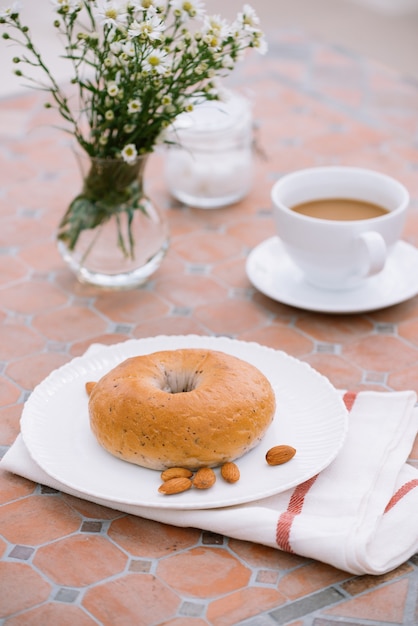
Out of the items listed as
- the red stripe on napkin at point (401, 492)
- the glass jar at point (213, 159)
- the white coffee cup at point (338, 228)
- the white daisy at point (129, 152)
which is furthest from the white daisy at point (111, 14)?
the red stripe on napkin at point (401, 492)

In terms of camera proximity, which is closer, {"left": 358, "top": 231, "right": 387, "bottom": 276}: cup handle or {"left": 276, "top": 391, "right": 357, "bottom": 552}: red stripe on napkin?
{"left": 276, "top": 391, "right": 357, "bottom": 552}: red stripe on napkin

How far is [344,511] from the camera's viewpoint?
0.84 m

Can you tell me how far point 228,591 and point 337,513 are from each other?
0.13m

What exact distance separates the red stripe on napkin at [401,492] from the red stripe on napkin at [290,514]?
0.07 metres

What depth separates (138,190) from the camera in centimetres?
124

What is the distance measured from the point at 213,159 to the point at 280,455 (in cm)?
73

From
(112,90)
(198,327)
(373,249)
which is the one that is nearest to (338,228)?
(373,249)

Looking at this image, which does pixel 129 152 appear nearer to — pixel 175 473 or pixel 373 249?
pixel 373 249

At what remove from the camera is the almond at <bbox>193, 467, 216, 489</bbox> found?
33.4 inches

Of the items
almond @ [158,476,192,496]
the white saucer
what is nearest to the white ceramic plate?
almond @ [158,476,192,496]

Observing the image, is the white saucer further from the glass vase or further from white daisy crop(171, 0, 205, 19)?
white daisy crop(171, 0, 205, 19)

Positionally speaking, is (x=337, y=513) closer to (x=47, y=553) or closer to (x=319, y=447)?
(x=319, y=447)

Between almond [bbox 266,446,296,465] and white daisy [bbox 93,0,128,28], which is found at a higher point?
white daisy [bbox 93,0,128,28]

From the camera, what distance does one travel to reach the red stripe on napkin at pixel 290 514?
32.2 inches
